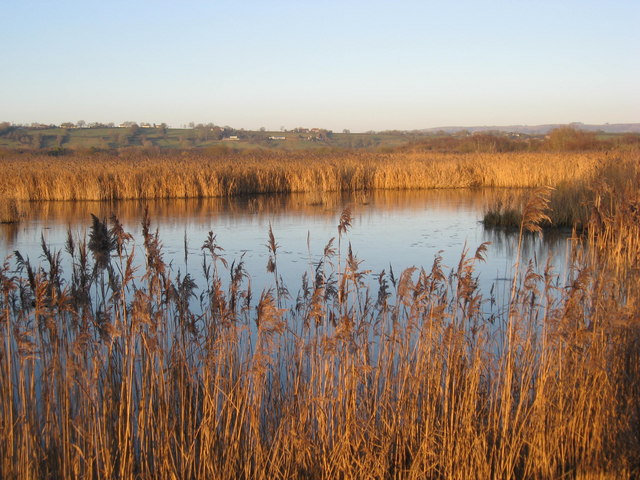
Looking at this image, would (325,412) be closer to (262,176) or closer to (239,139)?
(262,176)

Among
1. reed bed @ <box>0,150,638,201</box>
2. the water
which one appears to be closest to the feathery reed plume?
the water

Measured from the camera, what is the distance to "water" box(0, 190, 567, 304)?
29.9 feet

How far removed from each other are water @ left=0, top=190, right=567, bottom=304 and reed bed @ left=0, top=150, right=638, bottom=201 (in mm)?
850

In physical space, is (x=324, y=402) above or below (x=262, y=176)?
below

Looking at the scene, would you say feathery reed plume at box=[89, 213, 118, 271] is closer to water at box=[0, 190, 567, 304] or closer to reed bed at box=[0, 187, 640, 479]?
reed bed at box=[0, 187, 640, 479]

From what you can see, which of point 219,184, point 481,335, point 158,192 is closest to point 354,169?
point 219,184

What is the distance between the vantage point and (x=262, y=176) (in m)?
20.3

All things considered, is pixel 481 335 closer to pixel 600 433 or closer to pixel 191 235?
pixel 600 433

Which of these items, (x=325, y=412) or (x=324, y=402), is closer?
(x=325, y=412)

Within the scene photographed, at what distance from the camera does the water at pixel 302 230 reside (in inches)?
358

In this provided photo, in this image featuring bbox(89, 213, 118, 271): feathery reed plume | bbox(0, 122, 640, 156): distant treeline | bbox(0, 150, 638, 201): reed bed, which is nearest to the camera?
bbox(89, 213, 118, 271): feathery reed plume

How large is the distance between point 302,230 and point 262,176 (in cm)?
836

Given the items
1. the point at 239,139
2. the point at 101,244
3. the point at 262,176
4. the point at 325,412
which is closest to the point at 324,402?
the point at 325,412

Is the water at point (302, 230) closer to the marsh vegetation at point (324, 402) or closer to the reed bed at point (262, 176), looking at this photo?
the reed bed at point (262, 176)
